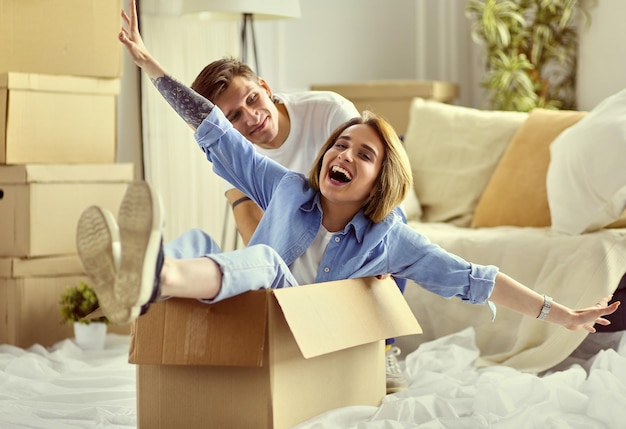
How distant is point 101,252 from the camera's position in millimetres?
1453

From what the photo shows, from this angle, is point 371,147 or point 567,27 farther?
point 567,27

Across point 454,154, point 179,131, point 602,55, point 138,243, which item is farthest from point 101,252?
point 602,55

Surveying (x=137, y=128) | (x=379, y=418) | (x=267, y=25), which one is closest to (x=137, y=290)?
(x=379, y=418)

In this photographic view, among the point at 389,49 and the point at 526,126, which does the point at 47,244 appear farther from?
the point at 389,49

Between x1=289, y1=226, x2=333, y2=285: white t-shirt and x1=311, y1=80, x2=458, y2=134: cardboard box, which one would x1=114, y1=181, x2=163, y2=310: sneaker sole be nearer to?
x1=289, y1=226, x2=333, y2=285: white t-shirt

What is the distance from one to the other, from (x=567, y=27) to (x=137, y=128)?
1713 mm

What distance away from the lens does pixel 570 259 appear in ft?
8.00

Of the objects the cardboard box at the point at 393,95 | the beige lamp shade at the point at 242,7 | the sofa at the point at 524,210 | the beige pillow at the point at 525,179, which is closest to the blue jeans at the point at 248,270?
the sofa at the point at 524,210

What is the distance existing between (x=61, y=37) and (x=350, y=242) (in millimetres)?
1467

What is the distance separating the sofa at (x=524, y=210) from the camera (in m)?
2.41

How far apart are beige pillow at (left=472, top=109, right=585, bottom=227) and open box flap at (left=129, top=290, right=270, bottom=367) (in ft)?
4.98

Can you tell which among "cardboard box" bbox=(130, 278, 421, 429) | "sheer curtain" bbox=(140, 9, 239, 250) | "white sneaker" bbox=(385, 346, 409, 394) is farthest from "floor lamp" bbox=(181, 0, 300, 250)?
"cardboard box" bbox=(130, 278, 421, 429)

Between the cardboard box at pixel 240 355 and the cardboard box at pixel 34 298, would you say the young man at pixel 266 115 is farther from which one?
the cardboard box at pixel 34 298

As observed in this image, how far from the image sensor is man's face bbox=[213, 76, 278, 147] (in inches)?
84.6
